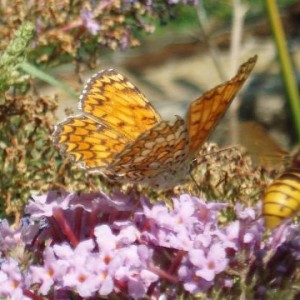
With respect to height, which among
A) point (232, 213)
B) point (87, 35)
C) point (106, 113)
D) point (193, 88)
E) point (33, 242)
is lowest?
point (33, 242)

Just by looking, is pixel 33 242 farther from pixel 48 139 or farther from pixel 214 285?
pixel 48 139

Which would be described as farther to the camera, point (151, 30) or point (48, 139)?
point (151, 30)

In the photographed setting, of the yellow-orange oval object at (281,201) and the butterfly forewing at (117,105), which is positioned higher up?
the butterfly forewing at (117,105)

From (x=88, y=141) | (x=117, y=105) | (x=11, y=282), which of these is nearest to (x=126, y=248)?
(x=11, y=282)

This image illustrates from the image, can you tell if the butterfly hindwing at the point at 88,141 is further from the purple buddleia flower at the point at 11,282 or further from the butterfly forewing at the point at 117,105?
the purple buddleia flower at the point at 11,282

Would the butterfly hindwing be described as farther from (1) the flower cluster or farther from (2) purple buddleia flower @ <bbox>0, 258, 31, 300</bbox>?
(2) purple buddleia flower @ <bbox>0, 258, 31, 300</bbox>

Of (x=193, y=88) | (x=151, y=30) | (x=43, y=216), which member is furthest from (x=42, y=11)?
(x=193, y=88)

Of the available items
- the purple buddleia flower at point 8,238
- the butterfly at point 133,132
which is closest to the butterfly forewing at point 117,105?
the butterfly at point 133,132
